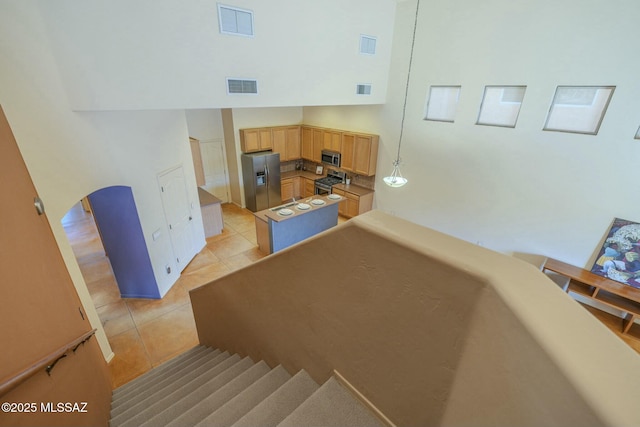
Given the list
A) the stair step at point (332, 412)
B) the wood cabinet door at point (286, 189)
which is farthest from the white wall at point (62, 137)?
the wood cabinet door at point (286, 189)

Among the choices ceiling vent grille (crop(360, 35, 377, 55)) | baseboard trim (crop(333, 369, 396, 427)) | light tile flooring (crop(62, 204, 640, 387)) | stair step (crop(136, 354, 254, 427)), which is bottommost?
light tile flooring (crop(62, 204, 640, 387))

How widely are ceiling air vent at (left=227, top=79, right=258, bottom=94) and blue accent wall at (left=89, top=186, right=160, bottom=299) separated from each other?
2084mm

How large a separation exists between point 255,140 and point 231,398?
6.93m

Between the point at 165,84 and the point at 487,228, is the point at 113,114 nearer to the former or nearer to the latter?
the point at 165,84

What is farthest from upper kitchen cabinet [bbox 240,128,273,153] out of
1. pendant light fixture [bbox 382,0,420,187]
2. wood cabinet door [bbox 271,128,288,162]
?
pendant light fixture [bbox 382,0,420,187]

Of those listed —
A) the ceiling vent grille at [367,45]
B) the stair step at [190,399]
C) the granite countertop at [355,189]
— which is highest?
the ceiling vent grille at [367,45]

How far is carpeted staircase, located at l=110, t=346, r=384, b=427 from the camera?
4.43 ft

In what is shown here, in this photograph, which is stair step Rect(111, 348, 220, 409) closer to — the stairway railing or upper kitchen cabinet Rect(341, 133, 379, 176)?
the stairway railing

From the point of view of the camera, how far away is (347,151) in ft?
25.1

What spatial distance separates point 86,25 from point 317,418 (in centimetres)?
416

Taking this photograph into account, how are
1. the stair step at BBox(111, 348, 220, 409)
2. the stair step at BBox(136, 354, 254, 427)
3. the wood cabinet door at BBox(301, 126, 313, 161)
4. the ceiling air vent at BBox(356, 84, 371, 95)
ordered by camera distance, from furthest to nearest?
the wood cabinet door at BBox(301, 126, 313, 161) < the ceiling air vent at BBox(356, 84, 371, 95) < the stair step at BBox(111, 348, 220, 409) < the stair step at BBox(136, 354, 254, 427)

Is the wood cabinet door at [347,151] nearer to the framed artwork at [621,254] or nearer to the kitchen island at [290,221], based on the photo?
the kitchen island at [290,221]

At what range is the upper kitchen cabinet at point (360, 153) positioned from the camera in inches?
277

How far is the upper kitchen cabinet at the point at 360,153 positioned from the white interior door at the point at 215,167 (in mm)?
3641
